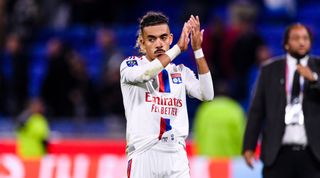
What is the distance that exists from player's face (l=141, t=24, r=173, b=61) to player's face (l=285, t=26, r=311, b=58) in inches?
78.4

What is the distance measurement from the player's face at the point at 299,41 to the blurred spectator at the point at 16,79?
8479 millimetres

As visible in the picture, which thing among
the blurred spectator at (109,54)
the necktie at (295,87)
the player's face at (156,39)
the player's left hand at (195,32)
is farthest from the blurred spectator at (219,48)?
the player's left hand at (195,32)

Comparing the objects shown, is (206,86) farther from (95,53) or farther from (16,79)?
(95,53)

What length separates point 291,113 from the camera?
8.73m

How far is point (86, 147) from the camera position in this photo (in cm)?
1448

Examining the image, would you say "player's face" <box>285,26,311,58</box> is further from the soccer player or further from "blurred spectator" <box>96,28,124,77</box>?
"blurred spectator" <box>96,28,124,77</box>

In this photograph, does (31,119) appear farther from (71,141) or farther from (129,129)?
(129,129)

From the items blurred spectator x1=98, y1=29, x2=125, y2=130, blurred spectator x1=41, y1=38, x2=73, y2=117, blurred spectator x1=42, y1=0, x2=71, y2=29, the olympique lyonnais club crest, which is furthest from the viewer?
blurred spectator x1=42, y1=0, x2=71, y2=29

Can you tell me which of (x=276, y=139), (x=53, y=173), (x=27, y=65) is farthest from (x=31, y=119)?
(x=276, y=139)

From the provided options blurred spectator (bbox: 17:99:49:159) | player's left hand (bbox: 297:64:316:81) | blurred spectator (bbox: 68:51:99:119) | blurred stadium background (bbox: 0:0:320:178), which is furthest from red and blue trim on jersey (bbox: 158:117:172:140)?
blurred spectator (bbox: 68:51:99:119)

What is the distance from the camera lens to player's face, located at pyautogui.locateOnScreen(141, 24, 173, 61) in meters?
7.03

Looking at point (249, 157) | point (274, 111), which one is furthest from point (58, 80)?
point (274, 111)

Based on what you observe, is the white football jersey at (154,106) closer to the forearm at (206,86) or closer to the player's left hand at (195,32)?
the forearm at (206,86)

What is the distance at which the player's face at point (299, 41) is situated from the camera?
873 centimetres
